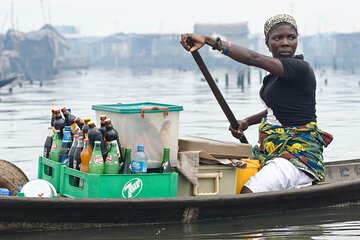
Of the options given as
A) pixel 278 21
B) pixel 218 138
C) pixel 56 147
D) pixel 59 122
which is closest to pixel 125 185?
pixel 56 147

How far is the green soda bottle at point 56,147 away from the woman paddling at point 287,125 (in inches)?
65.3

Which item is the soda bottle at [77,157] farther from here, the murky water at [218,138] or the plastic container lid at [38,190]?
the murky water at [218,138]

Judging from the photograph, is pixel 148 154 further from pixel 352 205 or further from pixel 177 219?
pixel 352 205

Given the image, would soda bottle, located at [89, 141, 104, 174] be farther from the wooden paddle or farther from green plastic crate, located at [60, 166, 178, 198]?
the wooden paddle

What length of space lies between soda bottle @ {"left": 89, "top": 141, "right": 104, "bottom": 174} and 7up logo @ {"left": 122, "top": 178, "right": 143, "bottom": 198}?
0.24 m

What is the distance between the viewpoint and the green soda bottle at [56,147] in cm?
737

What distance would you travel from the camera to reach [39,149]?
1546 cm

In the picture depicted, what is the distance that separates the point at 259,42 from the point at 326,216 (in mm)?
131168

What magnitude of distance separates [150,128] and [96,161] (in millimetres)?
538

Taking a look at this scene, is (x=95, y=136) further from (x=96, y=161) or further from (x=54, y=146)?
(x=54, y=146)

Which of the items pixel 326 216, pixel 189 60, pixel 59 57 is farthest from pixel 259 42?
pixel 326 216

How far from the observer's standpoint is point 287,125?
729 cm

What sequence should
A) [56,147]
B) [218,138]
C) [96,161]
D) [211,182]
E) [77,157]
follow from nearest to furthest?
1. [96,161]
2. [77,157]
3. [211,182]
4. [56,147]
5. [218,138]

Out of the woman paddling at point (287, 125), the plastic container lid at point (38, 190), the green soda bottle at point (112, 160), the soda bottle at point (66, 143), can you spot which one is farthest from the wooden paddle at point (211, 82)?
the plastic container lid at point (38, 190)
